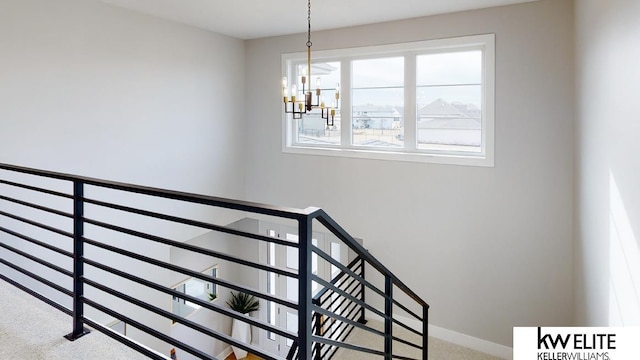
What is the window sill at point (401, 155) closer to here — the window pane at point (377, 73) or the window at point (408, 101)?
the window at point (408, 101)

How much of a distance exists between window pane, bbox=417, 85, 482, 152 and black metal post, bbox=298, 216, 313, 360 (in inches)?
155

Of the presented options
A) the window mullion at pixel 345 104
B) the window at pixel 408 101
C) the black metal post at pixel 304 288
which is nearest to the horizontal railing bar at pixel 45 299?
the black metal post at pixel 304 288

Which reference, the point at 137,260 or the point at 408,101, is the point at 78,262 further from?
the point at 408,101

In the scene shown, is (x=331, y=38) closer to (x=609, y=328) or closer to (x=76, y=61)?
(x=76, y=61)

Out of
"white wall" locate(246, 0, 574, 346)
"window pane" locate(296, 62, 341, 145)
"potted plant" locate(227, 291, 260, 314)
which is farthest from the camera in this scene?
"potted plant" locate(227, 291, 260, 314)

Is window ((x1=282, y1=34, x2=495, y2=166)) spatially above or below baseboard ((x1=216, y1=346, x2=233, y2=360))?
above

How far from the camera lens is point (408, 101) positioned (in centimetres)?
500

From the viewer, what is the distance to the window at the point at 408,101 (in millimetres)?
4598

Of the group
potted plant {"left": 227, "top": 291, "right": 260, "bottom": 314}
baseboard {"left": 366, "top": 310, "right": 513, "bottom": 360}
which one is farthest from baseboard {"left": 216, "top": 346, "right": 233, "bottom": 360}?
baseboard {"left": 366, "top": 310, "right": 513, "bottom": 360}

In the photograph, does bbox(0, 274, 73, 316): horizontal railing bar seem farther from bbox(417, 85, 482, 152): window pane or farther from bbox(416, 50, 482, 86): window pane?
bbox(416, 50, 482, 86): window pane

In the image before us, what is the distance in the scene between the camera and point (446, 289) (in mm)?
4914

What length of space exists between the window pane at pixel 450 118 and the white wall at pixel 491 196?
0.28 m

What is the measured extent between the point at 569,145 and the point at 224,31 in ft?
14.6

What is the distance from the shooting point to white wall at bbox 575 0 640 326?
78.0 inches
